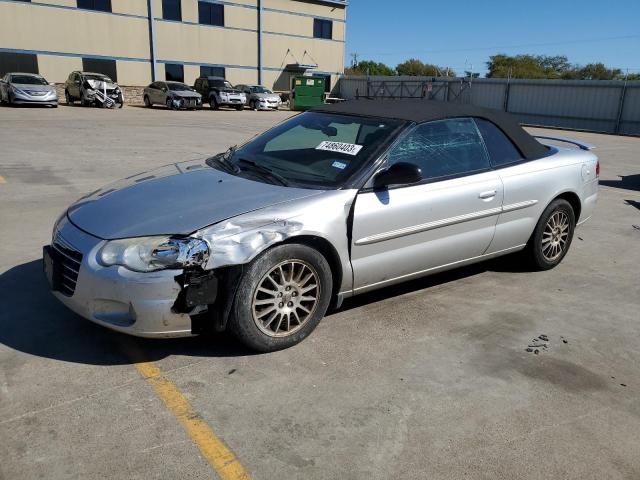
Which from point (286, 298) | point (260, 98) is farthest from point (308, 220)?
point (260, 98)

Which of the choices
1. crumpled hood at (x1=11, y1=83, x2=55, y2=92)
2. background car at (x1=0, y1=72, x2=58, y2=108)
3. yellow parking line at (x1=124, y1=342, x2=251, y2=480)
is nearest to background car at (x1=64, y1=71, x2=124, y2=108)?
background car at (x1=0, y1=72, x2=58, y2=108)

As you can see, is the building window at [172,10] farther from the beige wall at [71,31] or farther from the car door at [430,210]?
the car door at [430,210]

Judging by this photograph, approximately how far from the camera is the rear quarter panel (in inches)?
180

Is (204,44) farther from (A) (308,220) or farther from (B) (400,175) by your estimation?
(A) (308,220)

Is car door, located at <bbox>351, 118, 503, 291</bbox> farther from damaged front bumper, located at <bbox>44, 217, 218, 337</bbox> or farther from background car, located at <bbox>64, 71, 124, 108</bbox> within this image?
background car, located at <bbox>64, 71, 124, 108</bbox>

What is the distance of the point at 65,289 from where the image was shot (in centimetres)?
330

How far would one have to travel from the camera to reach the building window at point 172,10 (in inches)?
1383

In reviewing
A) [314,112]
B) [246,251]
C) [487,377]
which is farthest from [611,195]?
[246,251]

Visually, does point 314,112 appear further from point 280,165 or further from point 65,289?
point 65,289

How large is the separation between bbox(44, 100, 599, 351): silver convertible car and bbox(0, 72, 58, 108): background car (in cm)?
2395

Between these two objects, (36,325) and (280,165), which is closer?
(36,325)

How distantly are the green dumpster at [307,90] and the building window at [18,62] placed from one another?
15137 millimetres

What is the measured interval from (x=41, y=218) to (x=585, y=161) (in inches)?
230

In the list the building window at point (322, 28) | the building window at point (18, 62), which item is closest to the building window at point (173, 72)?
the building window at point (18, 62)
